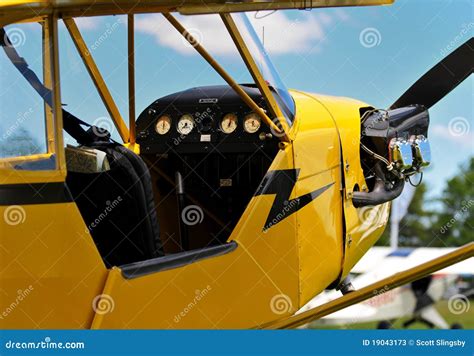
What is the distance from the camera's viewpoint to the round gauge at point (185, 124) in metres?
6.57

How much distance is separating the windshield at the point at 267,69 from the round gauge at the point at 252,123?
0.73 feet

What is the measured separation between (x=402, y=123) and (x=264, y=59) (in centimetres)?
146

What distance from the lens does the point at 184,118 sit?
662 cm

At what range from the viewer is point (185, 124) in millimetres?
6598

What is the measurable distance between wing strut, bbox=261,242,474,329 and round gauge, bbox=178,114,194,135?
5.40 ft

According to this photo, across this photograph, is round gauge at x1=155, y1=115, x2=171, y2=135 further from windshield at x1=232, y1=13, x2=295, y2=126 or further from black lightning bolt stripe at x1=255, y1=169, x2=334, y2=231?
black lightning bolt stripe at x1=255, y1=169, x2=334, y2=231

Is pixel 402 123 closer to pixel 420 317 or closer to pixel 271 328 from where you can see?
pixel 271 328

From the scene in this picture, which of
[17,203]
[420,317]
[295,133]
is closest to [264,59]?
[295,133]

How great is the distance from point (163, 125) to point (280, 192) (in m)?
1.38
